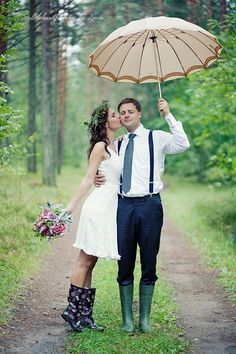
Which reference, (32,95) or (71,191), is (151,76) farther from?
(32,95)

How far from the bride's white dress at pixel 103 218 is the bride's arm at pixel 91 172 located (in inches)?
3.7

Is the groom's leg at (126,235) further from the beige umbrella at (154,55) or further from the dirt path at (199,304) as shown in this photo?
the beige umbrella at (154,55)

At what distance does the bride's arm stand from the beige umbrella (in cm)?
104

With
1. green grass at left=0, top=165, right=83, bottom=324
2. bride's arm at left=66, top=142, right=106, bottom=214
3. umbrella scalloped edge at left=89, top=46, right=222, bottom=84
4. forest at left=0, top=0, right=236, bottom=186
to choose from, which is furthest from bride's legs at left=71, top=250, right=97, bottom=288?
umbrella scalloped edge at left=89, top=46, right=222, bottom=84

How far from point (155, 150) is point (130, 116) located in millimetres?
452

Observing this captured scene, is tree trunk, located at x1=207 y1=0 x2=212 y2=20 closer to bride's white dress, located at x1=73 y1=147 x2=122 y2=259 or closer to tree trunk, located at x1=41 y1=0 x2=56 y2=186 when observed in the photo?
tree trunk, located at x1=41 y1=0 x2=56 y2=186

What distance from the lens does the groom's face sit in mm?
5961

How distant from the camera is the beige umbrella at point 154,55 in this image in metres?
6.29

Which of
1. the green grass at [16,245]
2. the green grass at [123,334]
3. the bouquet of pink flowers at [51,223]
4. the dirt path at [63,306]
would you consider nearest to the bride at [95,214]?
the bouquet of pink flowers at [51,223]

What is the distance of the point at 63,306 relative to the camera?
7.33 m

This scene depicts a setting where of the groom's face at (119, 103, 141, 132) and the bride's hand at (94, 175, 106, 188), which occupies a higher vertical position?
the groom's face at (119, 103, 141, 132)

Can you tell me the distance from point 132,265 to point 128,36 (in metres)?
2.52

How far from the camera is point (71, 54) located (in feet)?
70.3

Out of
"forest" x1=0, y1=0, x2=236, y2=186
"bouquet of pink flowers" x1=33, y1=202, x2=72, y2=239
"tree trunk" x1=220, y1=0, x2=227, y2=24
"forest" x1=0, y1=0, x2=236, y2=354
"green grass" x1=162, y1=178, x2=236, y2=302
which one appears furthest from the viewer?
"tree trunk" x1=220, y1=0, x2=227, y2=24
